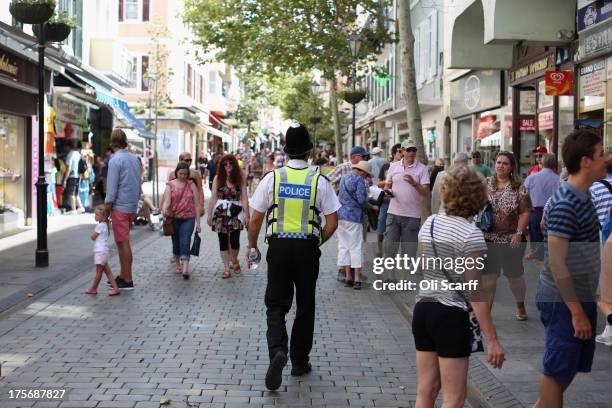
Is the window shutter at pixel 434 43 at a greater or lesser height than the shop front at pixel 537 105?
greater

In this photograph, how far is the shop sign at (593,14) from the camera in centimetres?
1238

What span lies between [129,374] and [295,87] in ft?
178

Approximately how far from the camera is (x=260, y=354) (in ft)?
22.3

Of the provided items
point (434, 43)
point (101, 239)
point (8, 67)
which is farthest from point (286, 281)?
point (434, 43)

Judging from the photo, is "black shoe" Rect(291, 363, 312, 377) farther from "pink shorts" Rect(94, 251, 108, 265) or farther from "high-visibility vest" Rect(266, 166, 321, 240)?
"pink shorts" Rect(94, 251, 108, 265)

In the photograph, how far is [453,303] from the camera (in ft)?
13.2

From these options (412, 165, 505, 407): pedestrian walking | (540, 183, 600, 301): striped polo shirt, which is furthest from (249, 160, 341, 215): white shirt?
(540, 183, 600, 301): striped polo shirt

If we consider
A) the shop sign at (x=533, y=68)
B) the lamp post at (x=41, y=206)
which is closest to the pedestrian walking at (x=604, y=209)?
the lamp post at (x=41, y=206)

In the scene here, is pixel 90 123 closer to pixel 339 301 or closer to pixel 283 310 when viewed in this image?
pixel 339 301

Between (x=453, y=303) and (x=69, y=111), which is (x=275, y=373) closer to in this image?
(x=453, y=303)

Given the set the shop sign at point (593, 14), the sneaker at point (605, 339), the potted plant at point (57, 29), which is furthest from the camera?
the potted plant at point (57, 29)

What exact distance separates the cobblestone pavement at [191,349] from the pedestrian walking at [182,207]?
0.82 meters

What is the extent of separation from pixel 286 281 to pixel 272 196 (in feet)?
2.08

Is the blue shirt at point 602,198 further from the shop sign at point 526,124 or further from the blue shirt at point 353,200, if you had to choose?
the shop sign at point 526,124
